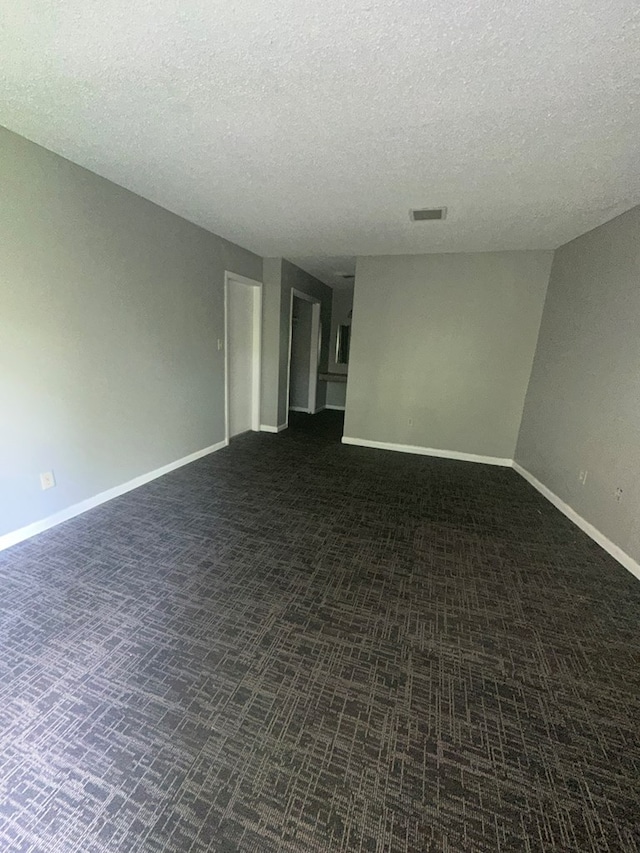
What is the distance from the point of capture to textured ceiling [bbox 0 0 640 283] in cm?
120

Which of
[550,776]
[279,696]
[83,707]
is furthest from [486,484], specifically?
[83,707]

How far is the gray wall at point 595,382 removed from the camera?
247cm

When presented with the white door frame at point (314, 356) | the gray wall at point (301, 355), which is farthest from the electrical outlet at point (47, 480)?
the gray wall at point (301, 355)

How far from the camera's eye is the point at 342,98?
157 cm

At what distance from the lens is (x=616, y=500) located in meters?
2.52

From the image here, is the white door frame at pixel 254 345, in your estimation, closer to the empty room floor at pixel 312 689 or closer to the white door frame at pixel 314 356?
the white door frame at pixel 314 356

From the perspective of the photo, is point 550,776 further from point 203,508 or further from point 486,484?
point 486,484

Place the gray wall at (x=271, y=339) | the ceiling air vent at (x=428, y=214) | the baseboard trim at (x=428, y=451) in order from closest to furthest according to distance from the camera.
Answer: the ceiling air vent at (x=428, y=214), the baseboard trim at (x=428, y=451), the gray wall at (x=271, y=339)

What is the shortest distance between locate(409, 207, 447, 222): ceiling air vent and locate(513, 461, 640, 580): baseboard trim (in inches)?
106

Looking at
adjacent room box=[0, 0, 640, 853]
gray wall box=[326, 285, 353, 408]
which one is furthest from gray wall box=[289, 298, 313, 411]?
adjacent room box=[0, 0, 640, 853]

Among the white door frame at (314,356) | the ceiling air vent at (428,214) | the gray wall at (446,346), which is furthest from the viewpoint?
the white door frame at (314,356)

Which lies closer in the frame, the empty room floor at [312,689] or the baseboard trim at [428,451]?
the empty room floor at [312,689]

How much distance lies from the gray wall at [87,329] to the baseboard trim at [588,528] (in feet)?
12.0

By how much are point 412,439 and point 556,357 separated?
5.87ft
